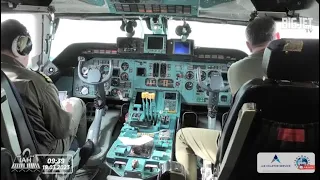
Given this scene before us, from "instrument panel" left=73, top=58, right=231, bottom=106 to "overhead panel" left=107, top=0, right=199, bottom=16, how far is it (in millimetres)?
803

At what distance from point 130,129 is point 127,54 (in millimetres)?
974

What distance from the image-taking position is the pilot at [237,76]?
2.28 metres

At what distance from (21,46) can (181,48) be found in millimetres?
2299

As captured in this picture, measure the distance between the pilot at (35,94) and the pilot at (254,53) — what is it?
1118 mm

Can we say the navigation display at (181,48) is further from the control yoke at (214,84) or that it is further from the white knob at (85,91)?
the white knob at (85,91)

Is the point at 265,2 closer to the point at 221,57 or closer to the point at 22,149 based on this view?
the point at 221,57

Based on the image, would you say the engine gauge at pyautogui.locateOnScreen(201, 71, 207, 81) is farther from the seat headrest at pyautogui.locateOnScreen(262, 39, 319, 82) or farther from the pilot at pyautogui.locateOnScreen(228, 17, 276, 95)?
the seat headrest at pyautogui.locateOnScreen(262, 39, 319, 82)

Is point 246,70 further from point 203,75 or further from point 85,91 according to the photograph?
point 85,91

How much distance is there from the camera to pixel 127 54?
13.5 ft

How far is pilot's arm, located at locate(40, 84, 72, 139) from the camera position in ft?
6.82

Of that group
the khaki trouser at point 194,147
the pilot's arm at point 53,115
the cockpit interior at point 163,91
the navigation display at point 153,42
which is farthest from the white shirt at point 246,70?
the navigation display at point 153,42

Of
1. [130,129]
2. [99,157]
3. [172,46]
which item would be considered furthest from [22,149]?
[172,46]

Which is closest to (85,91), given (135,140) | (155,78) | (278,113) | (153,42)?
(155,78)

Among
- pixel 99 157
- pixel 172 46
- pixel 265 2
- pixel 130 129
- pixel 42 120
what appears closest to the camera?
→ pixel 42 120
